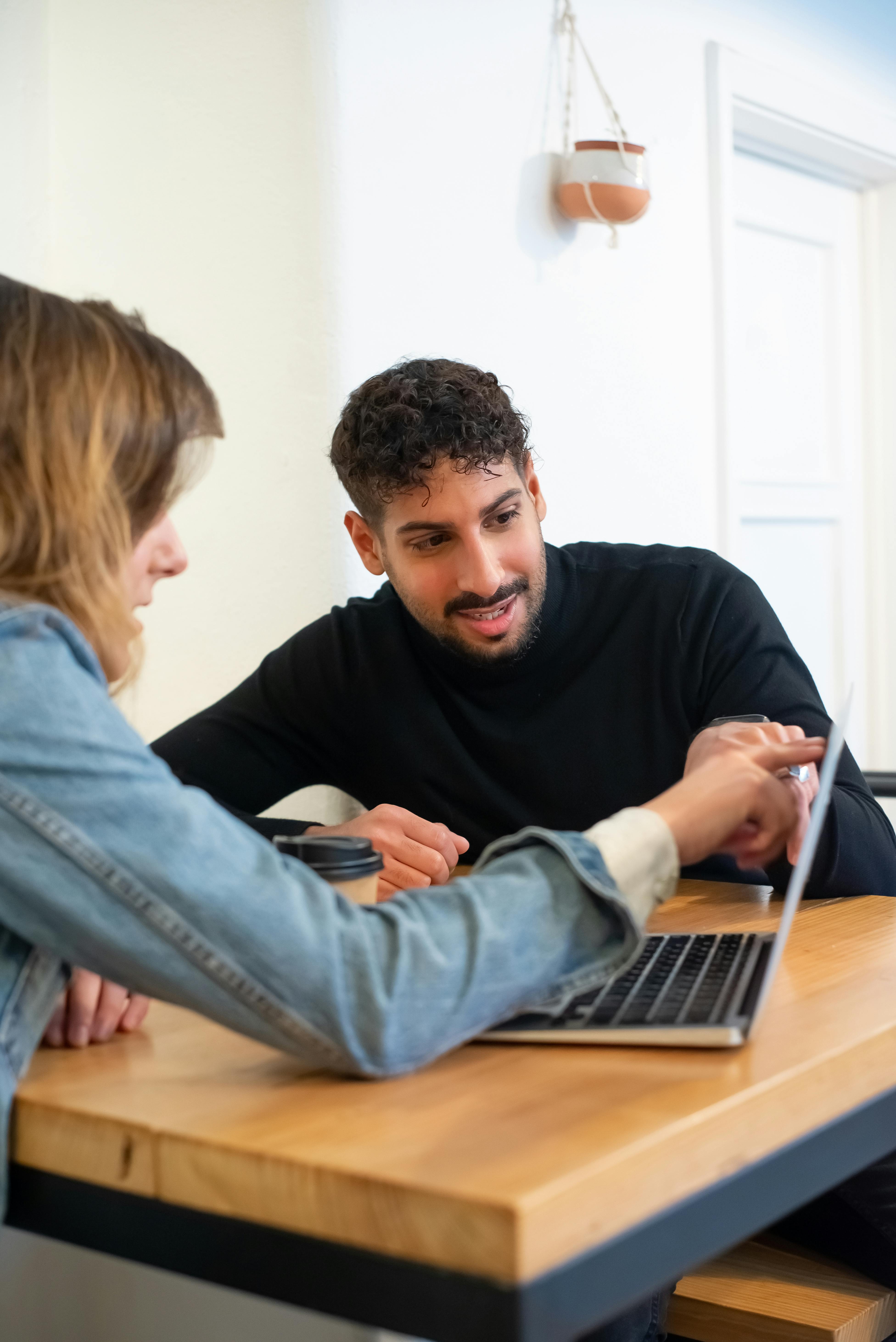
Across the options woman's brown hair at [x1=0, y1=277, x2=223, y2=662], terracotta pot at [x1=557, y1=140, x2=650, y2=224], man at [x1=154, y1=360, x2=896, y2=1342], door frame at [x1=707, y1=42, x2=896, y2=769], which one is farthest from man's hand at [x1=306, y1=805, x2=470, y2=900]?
door frame at [x1=707, y1=42, x2=896, y2=769]

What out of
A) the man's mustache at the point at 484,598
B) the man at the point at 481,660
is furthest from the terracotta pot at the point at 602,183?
the man's mustache at the point at 484,598

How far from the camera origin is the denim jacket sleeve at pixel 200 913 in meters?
0.69

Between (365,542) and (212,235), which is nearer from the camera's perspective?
(365,542)

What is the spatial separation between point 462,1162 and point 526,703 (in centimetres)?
119

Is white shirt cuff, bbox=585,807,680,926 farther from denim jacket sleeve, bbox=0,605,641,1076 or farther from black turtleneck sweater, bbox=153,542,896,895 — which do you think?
black turtleneck sweater, bbox=153,542,896,895

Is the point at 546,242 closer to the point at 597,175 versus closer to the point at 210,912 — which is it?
the point at 597,175

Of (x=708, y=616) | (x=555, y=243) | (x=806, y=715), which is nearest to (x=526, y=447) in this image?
(x=708, y=616)

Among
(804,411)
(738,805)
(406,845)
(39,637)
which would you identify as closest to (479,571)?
(406,845)

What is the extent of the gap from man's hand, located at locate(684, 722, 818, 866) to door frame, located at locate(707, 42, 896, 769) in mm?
1672

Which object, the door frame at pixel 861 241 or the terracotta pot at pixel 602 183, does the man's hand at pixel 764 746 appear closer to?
the terracotta pot at pixel 602 183

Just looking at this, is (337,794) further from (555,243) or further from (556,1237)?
(556,1237)

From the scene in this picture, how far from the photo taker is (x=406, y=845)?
1367 millimetres

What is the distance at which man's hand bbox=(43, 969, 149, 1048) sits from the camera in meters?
0.88

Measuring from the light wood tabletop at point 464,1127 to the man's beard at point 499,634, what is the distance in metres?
0.87
